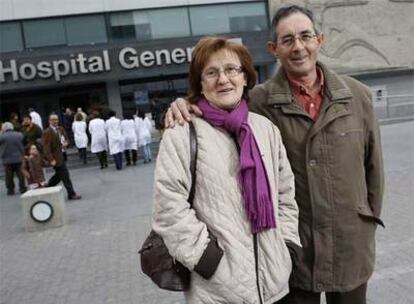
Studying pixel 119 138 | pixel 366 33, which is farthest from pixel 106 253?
pixel 366 33

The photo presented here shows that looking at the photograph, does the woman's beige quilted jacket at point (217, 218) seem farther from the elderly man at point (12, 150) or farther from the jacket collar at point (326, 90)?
the elderly man at point (12, 150)

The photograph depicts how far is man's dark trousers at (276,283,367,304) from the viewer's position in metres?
2.45

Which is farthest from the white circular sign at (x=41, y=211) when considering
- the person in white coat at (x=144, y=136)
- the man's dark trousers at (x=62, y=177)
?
the person in white coat at (x=144, y=136)

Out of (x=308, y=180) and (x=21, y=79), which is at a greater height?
(x=21, y=79)

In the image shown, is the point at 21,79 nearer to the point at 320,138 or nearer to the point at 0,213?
the point at 0,213

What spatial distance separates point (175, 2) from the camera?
23500mm

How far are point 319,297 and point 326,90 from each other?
109 centimetres

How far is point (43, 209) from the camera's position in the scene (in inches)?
302

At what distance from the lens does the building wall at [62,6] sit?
72.8 ft

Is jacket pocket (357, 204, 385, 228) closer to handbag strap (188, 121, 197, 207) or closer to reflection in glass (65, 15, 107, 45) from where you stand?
handbag strap (188, 121, 197, 207)

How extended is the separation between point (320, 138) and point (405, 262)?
299cm

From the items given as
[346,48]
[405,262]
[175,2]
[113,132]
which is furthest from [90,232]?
[346,48]

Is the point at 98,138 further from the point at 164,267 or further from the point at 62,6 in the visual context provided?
the point at 164,267

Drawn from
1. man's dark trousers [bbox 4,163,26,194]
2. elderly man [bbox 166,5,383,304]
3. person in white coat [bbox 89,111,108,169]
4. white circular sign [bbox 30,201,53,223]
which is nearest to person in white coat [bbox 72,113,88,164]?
person in white coat [bbox 89,111,108,169]
